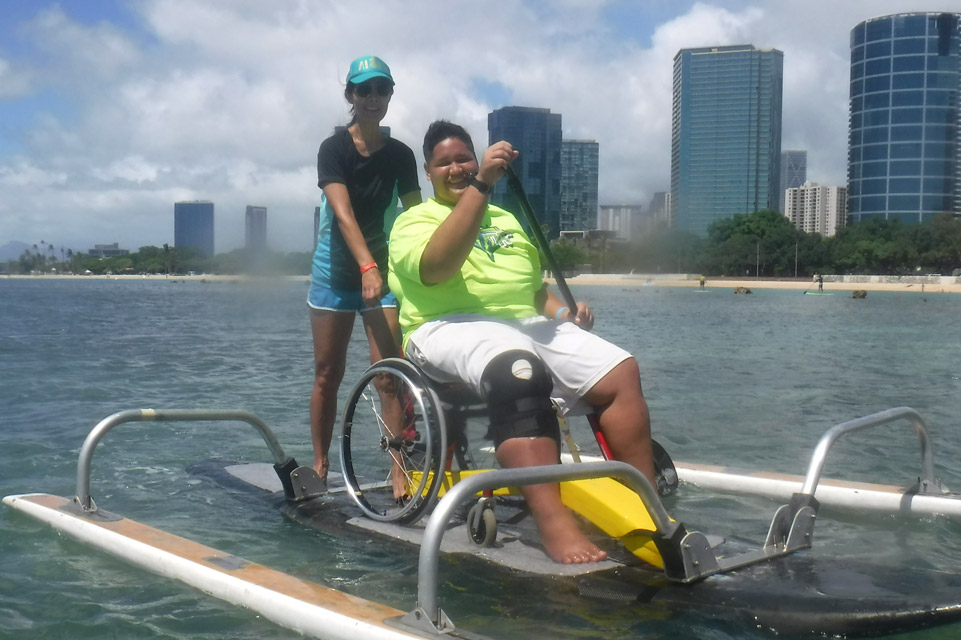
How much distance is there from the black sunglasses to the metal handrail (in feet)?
8.32

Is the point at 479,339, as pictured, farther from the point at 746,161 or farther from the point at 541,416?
the point at 746,161

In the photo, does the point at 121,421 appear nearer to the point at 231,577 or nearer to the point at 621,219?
the point at 231,577

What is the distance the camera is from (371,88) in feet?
14.9

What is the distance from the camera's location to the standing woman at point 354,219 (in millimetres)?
4574

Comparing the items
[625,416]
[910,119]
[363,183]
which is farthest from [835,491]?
[910,119]

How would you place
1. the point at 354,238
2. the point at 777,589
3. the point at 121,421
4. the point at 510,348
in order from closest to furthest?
the point at 777,589 → the point at 510,348 → the point at 121,421 → the point at 354,238

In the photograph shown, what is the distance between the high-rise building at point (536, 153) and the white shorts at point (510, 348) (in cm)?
70

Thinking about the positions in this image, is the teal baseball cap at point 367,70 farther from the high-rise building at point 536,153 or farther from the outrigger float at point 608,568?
the outrigger float at point 608,568

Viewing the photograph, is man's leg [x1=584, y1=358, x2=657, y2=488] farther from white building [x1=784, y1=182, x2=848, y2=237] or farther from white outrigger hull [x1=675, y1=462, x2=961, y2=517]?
white building [x1=784, y1=182, x2=848, y2=237]

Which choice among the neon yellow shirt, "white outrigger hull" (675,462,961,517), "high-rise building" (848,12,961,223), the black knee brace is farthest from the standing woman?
"high-rise building" (848,12,961,223)

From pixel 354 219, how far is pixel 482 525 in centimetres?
171

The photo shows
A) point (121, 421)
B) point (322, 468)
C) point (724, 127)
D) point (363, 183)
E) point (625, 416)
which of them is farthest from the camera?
point (724, 127)

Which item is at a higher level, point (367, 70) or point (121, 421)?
point (367, 70)

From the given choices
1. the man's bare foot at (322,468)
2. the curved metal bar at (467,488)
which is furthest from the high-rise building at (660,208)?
the curved metal bar at (467,488)
